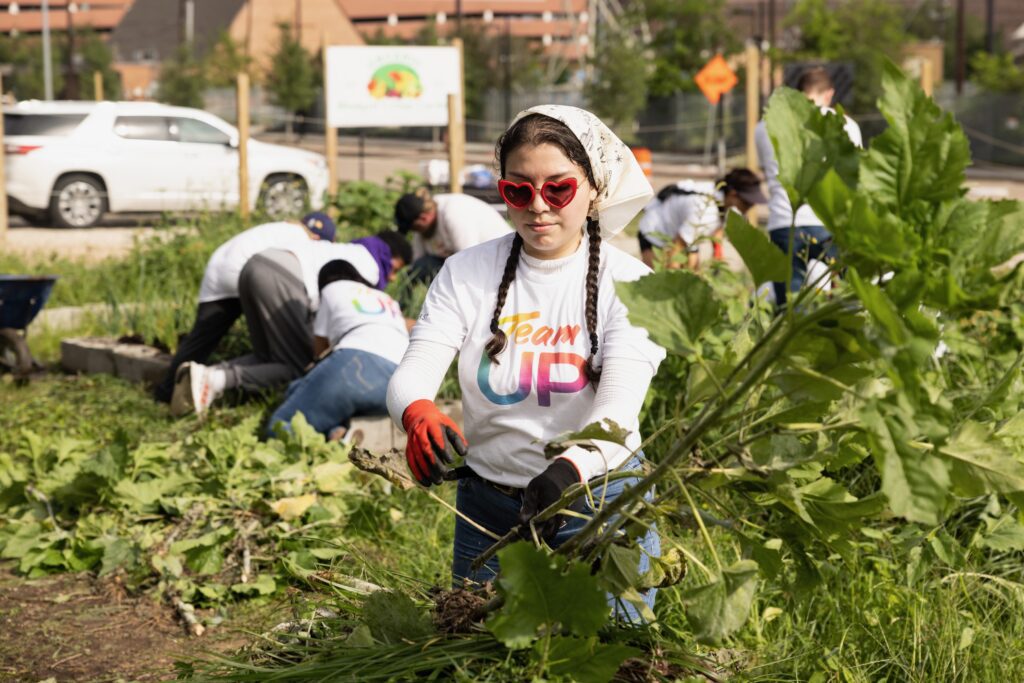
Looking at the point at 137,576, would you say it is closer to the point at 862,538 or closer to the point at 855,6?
the point at 862,538

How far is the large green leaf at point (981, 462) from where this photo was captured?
160 centimetres

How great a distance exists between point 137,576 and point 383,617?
246cm

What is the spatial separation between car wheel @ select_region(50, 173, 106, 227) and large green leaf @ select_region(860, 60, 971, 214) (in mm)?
16120

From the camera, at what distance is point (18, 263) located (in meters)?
10.6

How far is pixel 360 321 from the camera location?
599cm

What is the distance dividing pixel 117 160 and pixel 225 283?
1056 cm

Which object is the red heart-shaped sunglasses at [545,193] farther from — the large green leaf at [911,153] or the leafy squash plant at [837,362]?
the large green leaf at [911,153]

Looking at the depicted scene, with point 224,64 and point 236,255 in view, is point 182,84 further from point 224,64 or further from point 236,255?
point 236,255

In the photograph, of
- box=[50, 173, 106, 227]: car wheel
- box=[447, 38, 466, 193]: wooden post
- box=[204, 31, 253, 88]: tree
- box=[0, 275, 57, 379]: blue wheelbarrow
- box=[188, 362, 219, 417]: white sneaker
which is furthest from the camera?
box=[204, 31, 253, 88]: tree

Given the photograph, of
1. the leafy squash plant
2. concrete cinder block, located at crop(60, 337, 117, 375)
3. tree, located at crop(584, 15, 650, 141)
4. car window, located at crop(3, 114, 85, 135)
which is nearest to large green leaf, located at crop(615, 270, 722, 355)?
the leafy squash plant

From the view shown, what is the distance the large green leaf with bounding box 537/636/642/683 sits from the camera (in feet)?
6.17

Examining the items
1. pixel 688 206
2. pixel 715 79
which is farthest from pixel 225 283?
pixel 715 79

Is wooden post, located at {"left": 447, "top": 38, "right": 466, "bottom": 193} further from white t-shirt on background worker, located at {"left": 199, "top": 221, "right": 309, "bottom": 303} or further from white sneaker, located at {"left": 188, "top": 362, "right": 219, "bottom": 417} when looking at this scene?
white sneaker, located at {"left": 188, "top": 362, "right": 219, "bottom": 417}

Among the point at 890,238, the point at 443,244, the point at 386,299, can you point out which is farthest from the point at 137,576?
the point at 443,244
